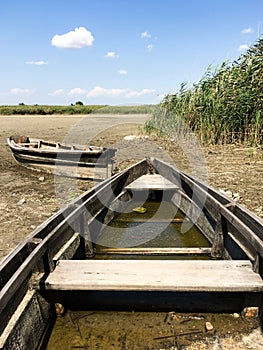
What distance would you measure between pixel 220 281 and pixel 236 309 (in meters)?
0.50

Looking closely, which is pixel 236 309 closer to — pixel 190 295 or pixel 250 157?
pixel 190 295

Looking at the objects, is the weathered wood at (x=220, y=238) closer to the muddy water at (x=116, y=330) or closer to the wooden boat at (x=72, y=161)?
the muddy water at (x=116, y=330)

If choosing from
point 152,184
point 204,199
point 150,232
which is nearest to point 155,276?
point 204,199

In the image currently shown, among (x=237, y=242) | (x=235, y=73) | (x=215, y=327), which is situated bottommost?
(x=215, y=327)

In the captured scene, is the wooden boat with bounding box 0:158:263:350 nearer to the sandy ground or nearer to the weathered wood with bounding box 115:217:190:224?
the sandy ground

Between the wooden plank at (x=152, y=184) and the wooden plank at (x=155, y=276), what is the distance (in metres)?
3.34

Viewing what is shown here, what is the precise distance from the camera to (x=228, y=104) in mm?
10070

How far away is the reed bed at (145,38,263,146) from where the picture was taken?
31.2 feet

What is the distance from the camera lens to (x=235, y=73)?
33.1ft

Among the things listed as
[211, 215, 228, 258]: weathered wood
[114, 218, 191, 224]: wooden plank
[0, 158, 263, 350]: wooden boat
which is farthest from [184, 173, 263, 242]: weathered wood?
[114, 218, 191, 224]: wooden plank

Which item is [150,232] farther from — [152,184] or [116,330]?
[116,330]

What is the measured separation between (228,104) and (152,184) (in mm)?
5273

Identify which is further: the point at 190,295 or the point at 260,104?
the point at 260,104

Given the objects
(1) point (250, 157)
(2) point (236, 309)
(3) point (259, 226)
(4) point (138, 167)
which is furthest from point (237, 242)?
(1) point (250, 157)
